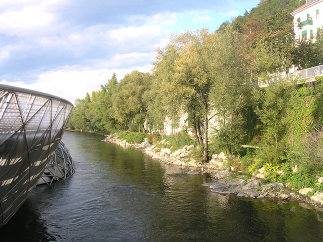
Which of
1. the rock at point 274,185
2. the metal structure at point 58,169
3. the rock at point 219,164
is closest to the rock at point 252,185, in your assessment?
the rock at point 274,185

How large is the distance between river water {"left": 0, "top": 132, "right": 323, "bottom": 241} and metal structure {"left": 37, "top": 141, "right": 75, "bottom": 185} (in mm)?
844

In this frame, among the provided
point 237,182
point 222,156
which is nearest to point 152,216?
point 237,182

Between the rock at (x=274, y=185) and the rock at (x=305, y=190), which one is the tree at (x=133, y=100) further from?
the rock at (x=305, y=190)

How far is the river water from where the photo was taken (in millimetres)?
13445

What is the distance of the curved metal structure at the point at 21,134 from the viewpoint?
28.4ft

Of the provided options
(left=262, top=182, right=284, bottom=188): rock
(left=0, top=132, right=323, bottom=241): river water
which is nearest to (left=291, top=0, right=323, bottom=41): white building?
(left=262, top=182, right=284, bottom=188): rock

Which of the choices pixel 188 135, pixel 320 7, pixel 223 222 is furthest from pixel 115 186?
pixel 320 7

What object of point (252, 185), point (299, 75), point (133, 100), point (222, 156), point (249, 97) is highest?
point (133, 100)

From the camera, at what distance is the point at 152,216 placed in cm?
1595

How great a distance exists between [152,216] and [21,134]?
8.90 m

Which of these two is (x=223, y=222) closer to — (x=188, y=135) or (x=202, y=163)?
(x=202, y=163)

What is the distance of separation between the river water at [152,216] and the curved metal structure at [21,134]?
2856mm

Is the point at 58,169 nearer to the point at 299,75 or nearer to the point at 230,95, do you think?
the point at 230,95

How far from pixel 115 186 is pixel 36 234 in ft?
29.6
